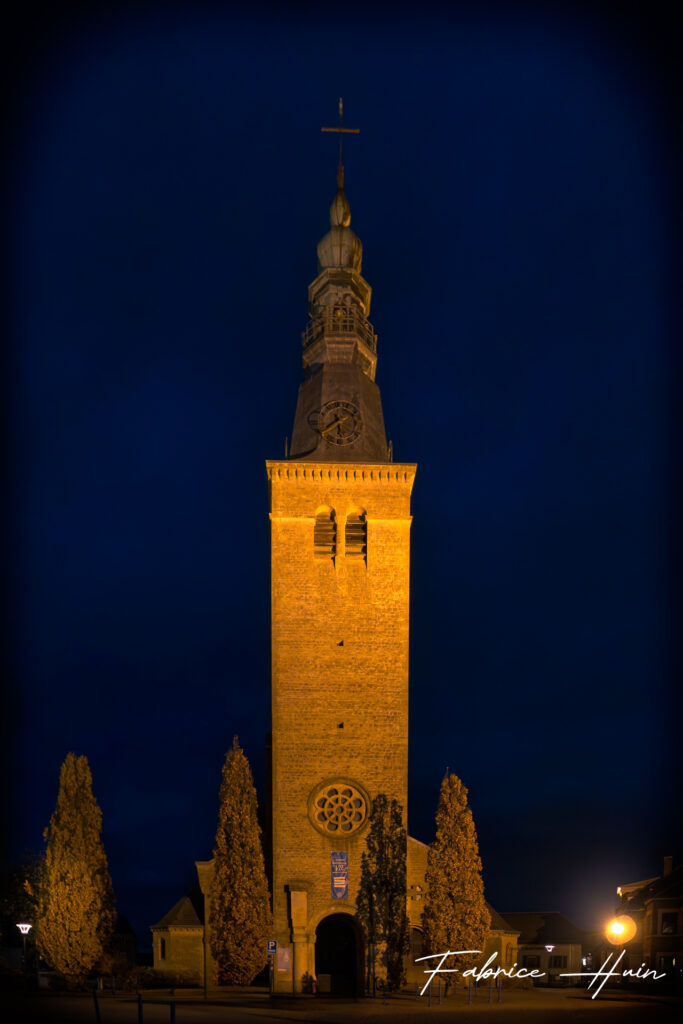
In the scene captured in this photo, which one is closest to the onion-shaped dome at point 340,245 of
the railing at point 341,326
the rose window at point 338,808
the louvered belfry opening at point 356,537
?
the railing at point 341,326

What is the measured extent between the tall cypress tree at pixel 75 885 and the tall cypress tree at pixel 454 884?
1272cm

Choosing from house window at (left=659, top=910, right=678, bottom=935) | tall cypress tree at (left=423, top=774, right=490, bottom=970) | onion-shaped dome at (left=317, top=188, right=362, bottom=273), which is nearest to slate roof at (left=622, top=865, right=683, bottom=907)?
house window at (left=659, top=910, right=678, bottom=935)

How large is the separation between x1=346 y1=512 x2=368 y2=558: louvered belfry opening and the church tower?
0.14ft

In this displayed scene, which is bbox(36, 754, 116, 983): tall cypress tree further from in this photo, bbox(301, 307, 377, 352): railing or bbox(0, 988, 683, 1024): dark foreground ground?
bbox(301, 307, 377, 352): railing

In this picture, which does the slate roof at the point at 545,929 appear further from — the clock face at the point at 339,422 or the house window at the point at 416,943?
the clock face at the point at 339,422

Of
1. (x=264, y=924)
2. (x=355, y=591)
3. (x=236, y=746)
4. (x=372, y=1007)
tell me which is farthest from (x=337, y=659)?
(x=372, y=1007)

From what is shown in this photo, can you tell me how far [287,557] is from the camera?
136 ft

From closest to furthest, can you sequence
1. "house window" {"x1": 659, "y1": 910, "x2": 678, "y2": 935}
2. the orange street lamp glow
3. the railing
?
the orange street lamp glow < "house window" {"x1": 659, "y1": 910, "x2": 678, "y2": 935} < the railing

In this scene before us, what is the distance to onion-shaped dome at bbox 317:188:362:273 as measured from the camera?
50094 millimetres

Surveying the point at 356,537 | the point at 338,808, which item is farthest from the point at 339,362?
the point at 338,808

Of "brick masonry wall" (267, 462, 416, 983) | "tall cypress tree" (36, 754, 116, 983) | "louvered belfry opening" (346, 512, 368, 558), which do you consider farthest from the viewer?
"louvered belfry opening" (346, 512, 368, 558)

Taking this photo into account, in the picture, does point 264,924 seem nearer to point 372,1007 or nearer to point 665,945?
point 372,1007

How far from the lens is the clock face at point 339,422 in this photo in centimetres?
4356

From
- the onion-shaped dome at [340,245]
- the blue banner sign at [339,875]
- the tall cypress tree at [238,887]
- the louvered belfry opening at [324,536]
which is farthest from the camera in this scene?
the onion-shaped dome at [340,245]
